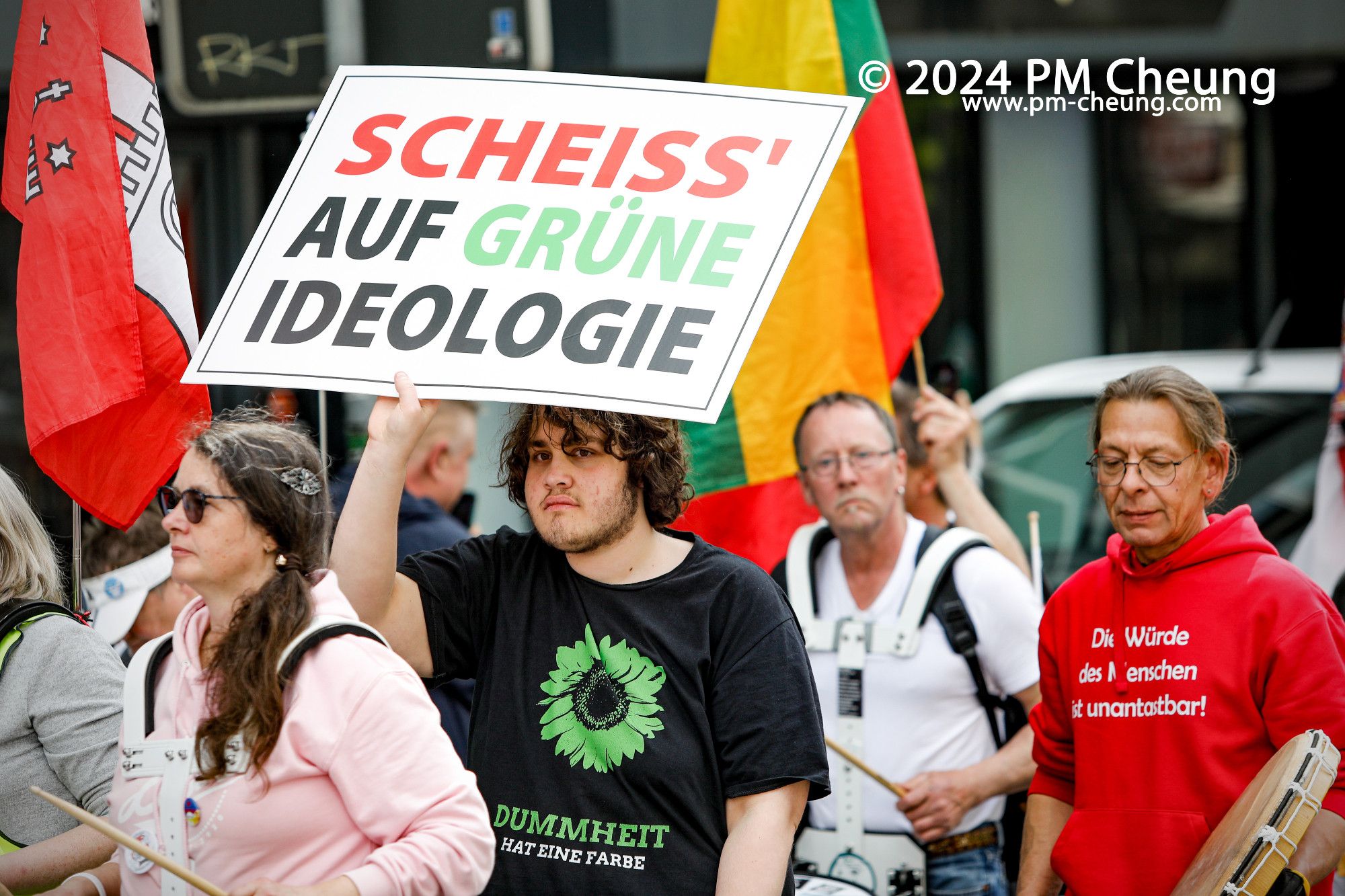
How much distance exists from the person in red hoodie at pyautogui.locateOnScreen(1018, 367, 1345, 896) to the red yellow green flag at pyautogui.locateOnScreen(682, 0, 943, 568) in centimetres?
131

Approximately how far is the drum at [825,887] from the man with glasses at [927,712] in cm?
22

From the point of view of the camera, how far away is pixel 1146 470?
10.1 feet

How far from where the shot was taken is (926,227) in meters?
4.52

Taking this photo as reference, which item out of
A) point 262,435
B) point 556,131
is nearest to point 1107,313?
point 556,131

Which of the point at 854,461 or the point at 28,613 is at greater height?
the point at 854,461

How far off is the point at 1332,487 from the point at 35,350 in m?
4.09

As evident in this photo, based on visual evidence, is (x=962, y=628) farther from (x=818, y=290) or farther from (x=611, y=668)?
(x=611, y=668)

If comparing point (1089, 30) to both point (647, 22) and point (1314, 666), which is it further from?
point (1314, 666)

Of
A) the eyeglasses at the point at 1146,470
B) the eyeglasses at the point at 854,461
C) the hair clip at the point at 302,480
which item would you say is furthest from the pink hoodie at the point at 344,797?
the eyeglasses at the point at 854,461

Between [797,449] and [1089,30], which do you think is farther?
[1089,30]

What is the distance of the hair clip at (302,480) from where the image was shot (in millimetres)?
2443

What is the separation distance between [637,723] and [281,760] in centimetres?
68

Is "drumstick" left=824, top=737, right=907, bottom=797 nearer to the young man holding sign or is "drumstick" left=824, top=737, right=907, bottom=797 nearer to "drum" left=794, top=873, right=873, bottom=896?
"drum" left=794, top=873, right=873, bottom=896

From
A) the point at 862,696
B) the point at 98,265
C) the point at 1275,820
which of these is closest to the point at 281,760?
the point at 98,265
